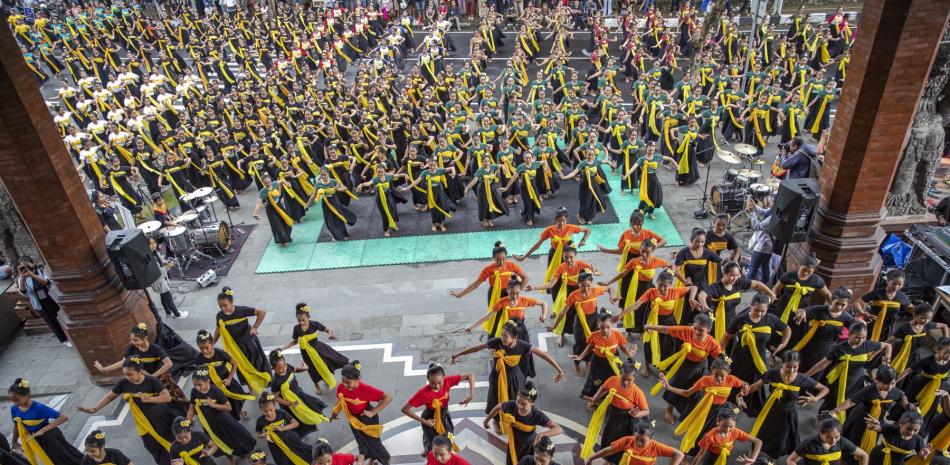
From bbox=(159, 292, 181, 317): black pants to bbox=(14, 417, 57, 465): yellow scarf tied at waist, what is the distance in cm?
338

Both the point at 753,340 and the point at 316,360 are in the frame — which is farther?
the point at 316,360

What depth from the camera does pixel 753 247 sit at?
975cm

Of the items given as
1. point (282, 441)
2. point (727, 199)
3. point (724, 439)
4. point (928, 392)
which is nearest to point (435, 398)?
point (282, 441)

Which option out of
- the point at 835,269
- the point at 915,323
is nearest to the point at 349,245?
the point at 835,269

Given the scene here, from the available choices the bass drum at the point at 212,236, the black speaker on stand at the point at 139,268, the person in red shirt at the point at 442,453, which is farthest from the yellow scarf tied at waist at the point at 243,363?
the bass drum at the point at 212,236

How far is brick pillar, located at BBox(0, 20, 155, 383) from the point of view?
734cm

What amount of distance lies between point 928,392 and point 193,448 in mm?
7751

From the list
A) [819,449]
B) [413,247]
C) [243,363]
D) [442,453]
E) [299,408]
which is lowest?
[413,247]

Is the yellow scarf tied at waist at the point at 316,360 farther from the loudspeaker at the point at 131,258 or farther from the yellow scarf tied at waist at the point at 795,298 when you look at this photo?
the yellow scarf tied at waist at the point at 795,298

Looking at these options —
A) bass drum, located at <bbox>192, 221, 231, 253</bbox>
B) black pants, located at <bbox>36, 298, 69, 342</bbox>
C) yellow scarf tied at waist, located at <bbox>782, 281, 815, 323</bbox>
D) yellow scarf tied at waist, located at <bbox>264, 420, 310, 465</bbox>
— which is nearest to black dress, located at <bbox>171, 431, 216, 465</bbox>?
yellow scarf tied at waist, located at <bbox>264, 420, 310, 465</bbox>

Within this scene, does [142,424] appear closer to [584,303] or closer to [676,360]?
[584,303]

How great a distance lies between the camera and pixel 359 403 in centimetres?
645

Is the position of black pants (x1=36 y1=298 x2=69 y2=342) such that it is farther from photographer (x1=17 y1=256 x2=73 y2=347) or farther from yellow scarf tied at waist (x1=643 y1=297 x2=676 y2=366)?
yellow scarf tied at waist (x1=643 y1=297 x2=676 y2=366)

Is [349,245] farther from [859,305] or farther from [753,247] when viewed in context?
[859,305]
